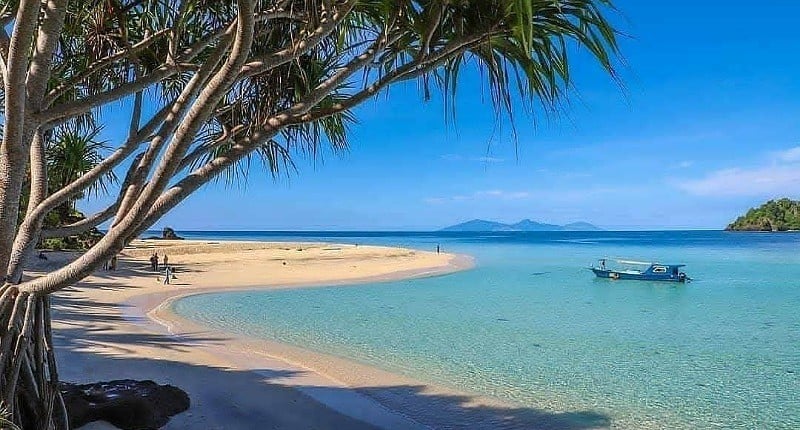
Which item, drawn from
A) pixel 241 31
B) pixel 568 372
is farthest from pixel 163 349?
pixel 241 31

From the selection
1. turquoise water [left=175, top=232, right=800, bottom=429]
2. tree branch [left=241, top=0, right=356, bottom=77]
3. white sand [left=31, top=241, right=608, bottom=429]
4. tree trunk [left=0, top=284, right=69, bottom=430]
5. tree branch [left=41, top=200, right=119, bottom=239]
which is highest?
tree branch [left=241, top=0, right=356, bottom=77]

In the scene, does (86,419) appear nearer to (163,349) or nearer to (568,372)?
(163,349)

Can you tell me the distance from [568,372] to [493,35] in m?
7.23

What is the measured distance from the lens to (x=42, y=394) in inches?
118

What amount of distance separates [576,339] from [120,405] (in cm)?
958

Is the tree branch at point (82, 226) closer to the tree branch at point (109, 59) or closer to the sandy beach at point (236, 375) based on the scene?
the tree branch at point (109, 59)

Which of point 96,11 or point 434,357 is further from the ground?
point 96,11

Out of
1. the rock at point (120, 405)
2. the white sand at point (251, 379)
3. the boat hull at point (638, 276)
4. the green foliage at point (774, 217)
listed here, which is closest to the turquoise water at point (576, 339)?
the white sand at point (251, 379)

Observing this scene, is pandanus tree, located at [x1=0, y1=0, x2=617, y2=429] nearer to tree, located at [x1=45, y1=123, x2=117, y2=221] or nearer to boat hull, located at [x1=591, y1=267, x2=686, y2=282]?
tree, located at [x1=45, y1=123, x2=117, y2=221]

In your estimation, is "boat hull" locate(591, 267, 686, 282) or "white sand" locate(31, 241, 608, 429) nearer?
"white sand" locate(31, 241, 608, 429)

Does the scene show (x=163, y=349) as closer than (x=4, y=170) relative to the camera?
No

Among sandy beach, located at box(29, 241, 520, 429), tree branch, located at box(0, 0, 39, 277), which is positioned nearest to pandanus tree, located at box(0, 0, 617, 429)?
tree branch, located at box(0, 0, 39, 277)

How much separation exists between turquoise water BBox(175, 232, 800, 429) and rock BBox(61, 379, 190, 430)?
4010mm

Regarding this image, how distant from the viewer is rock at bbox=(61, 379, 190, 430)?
13.7 feet
